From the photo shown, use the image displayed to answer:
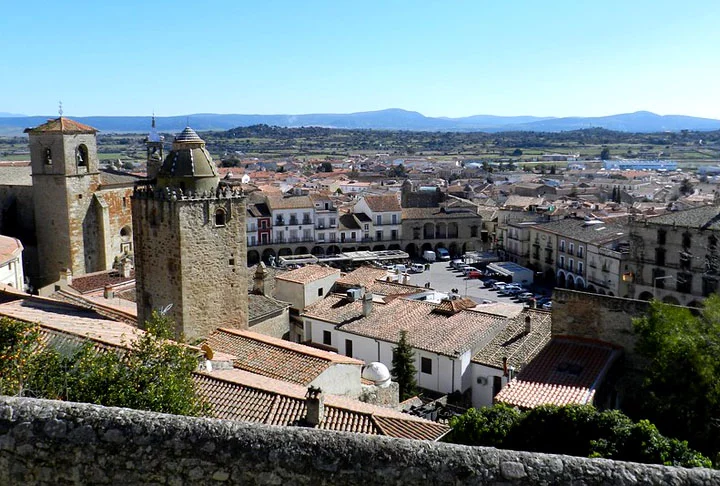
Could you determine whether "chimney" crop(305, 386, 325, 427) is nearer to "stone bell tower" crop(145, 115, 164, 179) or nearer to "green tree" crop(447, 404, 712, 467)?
"green tree" crop(447, 404, 712, 467)

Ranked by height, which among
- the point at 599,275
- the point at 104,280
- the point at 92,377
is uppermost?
the point at 92,377

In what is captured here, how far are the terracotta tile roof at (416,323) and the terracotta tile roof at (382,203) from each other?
41.0 m

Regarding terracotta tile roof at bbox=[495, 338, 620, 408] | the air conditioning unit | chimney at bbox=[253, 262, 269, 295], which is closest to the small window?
terracotta tile roof at bbox=[495, 338, 620, 408]

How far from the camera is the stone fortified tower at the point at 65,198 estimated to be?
114 feet

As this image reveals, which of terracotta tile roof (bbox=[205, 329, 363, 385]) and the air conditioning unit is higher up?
terracotta tile roof (bbox=[205, 329, 363, 385])

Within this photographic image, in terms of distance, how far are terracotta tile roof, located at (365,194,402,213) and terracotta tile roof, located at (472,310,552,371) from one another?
46141 mm

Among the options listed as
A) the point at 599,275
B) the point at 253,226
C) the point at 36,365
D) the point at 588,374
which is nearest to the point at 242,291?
the point at 588,374

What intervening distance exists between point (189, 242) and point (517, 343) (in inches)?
463

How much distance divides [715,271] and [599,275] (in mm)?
10048

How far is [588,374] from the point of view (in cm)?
1673

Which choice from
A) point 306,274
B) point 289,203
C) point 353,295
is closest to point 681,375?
point 353,295

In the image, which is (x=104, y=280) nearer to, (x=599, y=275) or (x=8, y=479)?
(x=8, y=479)

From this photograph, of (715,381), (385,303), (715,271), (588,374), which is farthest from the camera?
(715,271)

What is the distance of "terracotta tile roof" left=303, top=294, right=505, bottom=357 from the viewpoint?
25.8 metres
